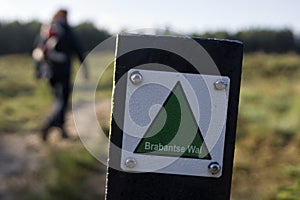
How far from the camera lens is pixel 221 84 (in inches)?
61.6

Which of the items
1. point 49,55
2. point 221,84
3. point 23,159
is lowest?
point 23,159

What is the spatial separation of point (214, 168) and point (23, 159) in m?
6.04

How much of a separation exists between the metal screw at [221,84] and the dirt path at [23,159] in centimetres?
445

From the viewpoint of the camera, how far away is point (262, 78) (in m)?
28.2

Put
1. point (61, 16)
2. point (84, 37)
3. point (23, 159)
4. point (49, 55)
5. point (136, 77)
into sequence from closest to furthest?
point (136, 77), point (23, 159), point (49, 55), point (61, 16), point (84, 37)

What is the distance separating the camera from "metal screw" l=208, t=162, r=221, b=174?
1.57 metres

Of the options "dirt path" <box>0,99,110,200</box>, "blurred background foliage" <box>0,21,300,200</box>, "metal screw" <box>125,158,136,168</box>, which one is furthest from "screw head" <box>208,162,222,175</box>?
"dirt path" <box>0,99,110,200</box>

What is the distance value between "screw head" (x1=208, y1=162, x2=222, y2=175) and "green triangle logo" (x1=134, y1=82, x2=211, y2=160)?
7 cm

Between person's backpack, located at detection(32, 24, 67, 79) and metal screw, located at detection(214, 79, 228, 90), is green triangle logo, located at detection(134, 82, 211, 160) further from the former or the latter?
person's backpack, located at detection(32, 24, 67, 79)

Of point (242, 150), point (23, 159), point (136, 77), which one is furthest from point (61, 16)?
point (136, 77)

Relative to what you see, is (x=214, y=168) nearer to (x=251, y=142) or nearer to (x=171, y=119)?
(x=171, y=119)

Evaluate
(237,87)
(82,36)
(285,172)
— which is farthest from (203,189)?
(82,36)

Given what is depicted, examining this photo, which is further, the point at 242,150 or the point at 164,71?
the point at 242,150

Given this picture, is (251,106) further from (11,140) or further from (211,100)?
(211,100)
